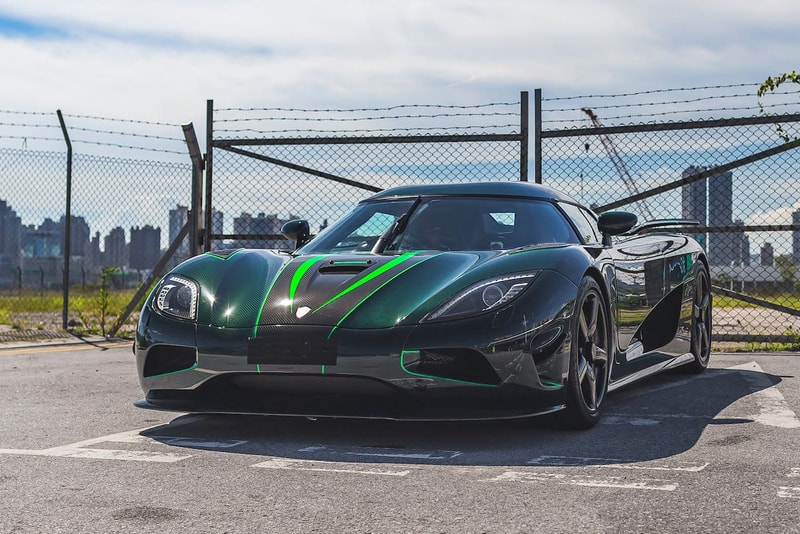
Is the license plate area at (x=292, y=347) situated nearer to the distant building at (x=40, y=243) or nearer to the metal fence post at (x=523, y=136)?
the metal fence post at (x=523, y=136)

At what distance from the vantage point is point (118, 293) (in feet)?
73.3

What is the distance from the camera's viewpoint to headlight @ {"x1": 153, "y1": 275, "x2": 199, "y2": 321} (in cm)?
442

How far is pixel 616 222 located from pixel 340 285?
1788 millimetres

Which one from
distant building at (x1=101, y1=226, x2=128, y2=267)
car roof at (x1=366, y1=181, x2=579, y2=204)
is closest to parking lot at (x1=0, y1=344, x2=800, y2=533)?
car roof at (x1=366, y1=181, x2=579, y2=204)

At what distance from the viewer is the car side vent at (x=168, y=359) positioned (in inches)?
170

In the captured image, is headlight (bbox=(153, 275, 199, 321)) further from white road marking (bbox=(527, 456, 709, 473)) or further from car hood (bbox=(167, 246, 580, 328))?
white road marking (bbox=(527, 456, 709, 473))

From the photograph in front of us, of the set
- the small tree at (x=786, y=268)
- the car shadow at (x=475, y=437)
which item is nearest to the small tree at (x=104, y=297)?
the car shadow at (x=475, y=437)

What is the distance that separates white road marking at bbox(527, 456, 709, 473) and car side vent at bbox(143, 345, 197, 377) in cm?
151

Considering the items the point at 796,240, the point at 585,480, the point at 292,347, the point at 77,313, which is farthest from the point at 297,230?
the point at 77,313

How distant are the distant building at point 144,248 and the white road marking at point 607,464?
12.2 m

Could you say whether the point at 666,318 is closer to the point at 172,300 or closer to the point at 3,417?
the point at 172,300

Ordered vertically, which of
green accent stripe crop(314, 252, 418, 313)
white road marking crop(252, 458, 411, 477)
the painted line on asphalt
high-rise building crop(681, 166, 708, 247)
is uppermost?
high-rise building crop(681, 166, 708, 247)

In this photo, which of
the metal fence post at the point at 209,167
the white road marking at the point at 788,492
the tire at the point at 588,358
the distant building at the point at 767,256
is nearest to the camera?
the white road marking at the point at 788,492

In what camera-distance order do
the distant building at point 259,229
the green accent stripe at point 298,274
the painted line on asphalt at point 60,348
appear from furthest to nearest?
the distant building at point 259,229 → the painted line on asphalt at point 60,348 → the green accent stripe at point 298,274
